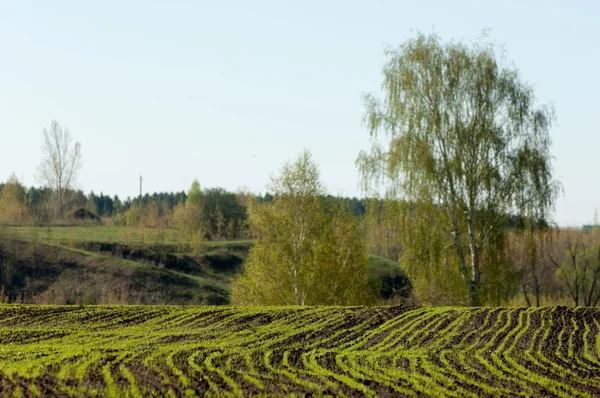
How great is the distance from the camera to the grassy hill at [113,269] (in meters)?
49.8

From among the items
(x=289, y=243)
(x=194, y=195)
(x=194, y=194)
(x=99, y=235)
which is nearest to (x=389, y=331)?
(x=289, y=243)

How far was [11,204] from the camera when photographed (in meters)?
74.8

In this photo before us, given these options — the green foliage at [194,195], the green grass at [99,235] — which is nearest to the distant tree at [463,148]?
the green grass at [99,235]

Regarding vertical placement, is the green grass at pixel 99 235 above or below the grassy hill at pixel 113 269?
above

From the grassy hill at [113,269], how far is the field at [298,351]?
61.9 feet

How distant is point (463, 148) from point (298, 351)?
16.5 meters

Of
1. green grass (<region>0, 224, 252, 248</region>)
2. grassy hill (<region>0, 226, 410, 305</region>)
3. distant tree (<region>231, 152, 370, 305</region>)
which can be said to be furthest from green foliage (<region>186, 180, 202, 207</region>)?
distant tree (<region>231, 152, 370, 305</region>)

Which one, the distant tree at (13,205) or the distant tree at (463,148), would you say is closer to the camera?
the distant tree at (463,148)

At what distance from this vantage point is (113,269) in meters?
53.5

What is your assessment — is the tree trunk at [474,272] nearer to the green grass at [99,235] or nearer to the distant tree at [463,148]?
the distant tree at [463,148]

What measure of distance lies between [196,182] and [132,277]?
48.8 metres

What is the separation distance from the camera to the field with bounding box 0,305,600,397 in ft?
44.6

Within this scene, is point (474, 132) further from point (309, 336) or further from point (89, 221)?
point (89, 221)

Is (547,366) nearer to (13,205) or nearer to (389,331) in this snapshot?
(389,331)
